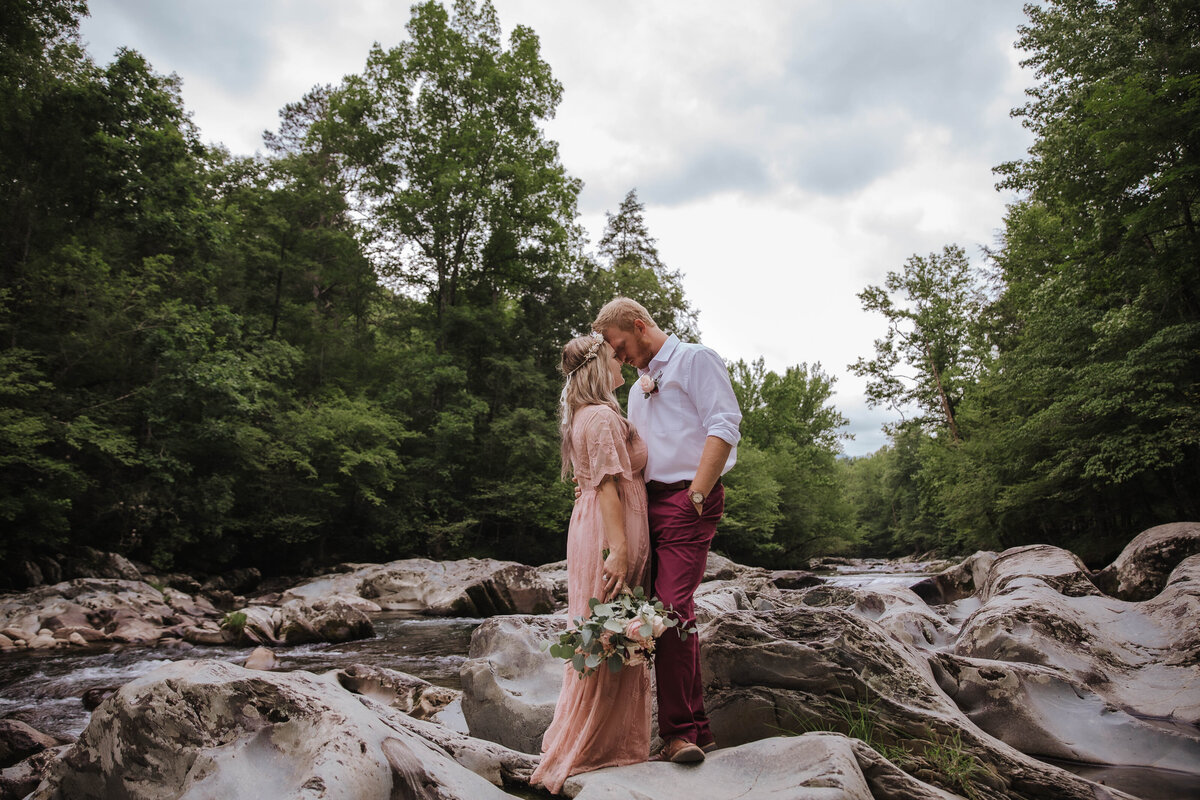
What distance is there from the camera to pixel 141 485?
16.6 meters

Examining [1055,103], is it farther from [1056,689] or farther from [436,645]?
[436,645]

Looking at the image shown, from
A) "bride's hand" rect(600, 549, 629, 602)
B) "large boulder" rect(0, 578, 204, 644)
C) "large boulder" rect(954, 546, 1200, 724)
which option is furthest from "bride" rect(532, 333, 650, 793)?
"large boulder" rect(0, 578, 204, 644)

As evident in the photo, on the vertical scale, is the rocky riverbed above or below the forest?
below

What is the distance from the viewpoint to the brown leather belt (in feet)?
9.84

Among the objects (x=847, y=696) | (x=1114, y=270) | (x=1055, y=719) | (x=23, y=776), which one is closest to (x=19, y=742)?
(x=23, y=776)

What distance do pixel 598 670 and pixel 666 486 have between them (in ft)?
2.89

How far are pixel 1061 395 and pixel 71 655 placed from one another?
18591 mm

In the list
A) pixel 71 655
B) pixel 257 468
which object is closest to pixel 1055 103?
pixel 71 655

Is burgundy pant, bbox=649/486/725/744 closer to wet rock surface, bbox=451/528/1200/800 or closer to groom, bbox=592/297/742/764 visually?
groom, bbox=592/297/742/764

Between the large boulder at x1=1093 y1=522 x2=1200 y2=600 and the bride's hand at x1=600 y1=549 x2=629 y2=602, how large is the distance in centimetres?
792

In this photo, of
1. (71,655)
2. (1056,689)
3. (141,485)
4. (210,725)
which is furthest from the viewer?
(141,485)

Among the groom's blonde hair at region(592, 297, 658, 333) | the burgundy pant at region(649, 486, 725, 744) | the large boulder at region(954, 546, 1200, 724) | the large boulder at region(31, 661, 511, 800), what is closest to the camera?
the large boulder at region(31, 661, 511, 800)

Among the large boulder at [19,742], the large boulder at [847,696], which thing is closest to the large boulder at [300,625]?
the large boulder at [19,742]

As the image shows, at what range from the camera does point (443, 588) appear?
650 inches
